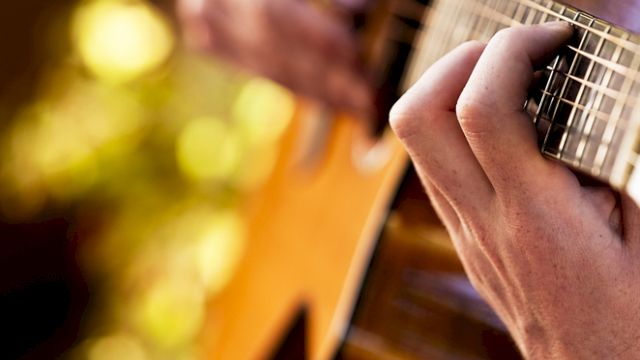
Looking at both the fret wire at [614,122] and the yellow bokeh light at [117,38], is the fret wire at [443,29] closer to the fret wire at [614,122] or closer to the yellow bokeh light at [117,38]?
the fret wire at [614,122]

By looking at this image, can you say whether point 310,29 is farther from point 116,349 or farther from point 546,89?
point 116,349

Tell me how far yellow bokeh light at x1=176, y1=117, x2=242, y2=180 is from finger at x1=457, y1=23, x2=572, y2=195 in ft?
3.76

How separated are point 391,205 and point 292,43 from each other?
313 millimetres

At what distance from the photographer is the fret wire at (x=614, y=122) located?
39 cm

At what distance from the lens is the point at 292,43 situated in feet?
3.30

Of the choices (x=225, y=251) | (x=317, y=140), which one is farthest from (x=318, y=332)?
(x=225, y=251)

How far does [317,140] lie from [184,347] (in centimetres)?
64

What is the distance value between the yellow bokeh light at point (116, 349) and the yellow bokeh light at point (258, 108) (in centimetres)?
39

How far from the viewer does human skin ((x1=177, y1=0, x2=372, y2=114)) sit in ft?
3.25

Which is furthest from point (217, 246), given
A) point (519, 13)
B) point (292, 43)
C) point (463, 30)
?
point (519, 13)

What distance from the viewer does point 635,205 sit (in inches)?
15.6

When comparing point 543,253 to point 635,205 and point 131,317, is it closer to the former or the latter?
point 635,205

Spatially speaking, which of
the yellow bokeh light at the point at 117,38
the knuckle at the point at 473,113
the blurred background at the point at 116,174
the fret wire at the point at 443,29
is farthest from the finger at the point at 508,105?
the yellow bokeh light at the point at 117,38

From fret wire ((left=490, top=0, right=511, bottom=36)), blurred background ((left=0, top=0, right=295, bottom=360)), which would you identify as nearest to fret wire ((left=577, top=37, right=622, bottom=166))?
fret wire ((left=490, top=0, right=511, bottom=36))
